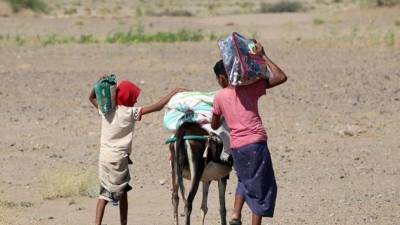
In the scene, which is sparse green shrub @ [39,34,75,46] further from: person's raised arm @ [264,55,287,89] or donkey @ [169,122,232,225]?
person's raised arm @ [264,55,287,89]

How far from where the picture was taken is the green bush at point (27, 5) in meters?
53.3

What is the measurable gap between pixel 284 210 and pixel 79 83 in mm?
11836

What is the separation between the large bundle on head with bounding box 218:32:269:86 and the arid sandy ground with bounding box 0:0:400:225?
2.57m

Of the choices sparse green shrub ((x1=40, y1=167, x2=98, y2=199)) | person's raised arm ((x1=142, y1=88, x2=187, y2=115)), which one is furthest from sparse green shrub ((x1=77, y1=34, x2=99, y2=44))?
person's raised arm ((x1=142, y1=88, x2=187, y2=115))

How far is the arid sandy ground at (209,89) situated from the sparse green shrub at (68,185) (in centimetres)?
4

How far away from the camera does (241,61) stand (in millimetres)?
8203

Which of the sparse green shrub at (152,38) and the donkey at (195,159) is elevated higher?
the donkey at (195,159)

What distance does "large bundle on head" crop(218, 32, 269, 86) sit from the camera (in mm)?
8195

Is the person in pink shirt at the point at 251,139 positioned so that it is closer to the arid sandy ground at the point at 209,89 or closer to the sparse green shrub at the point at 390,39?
the arid sandy ground at the point at 209,89

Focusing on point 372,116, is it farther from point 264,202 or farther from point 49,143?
point 264,202

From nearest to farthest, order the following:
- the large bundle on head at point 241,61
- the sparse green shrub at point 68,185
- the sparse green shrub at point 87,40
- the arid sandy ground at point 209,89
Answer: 1. the large bundle on head at point 241,61
2. the arid sandy ground at point 209,89
3. the sparse green shrub at point 68,185
4. the sparse green shrub at point 87,40

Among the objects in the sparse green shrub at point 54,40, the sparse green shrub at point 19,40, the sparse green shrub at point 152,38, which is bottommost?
the sparse green shrub at point 19,40

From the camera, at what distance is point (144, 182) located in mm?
12859

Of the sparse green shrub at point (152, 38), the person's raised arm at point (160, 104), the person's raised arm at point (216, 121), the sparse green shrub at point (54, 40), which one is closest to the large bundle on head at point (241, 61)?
the person's raised arm at point (216, 121)
